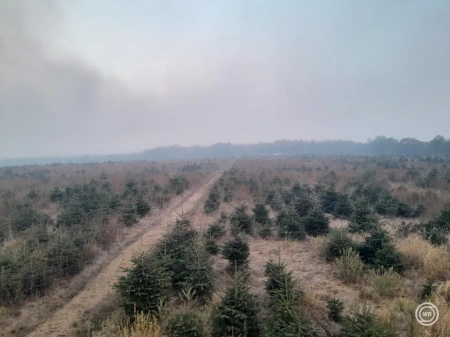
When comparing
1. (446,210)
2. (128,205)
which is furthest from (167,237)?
(446,210)

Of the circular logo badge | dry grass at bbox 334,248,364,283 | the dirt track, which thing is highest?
the circular logo badge

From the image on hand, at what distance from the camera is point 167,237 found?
9898 millimetres

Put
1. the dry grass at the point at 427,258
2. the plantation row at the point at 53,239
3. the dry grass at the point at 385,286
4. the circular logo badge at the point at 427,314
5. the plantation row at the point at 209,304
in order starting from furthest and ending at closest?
the plantation row at the point at 53,239 < the dry grass at the point at 427,258 < the dry grass at the point at 385,286 < the circular logo badge at the point at 427,314 < the plantation row at the point at 209,304

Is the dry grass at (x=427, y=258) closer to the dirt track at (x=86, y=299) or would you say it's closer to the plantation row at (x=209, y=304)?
the plantation row at (x=209, y=304)

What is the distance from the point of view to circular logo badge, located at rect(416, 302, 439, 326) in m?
5.32

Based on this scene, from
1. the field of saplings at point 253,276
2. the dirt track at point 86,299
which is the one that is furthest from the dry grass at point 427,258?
the dirt track at point 86,299

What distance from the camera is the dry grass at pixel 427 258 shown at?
8.24m

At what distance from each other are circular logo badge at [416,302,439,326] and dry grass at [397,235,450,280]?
266cm

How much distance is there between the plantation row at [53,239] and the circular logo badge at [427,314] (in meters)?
10.5

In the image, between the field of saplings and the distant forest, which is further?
the distant forest

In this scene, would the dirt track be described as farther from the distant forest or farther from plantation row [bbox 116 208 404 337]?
the distant forest

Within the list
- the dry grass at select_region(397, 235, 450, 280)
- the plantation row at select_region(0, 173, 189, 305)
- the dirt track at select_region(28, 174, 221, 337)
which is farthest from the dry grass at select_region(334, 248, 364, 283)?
the plantation row at select_region(0, 173, 189, 305)

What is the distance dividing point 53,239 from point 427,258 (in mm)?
14322

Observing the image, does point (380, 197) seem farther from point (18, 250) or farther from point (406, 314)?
point (18, 250)
